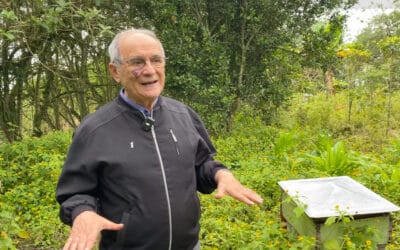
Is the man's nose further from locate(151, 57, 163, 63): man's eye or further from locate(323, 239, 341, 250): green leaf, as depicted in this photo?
locate(323, 239, 341, 250): green leaf

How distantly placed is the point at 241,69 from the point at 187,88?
136 centimetres

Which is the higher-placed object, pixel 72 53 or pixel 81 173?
pixel 72 53

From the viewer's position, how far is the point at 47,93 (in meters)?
8.77

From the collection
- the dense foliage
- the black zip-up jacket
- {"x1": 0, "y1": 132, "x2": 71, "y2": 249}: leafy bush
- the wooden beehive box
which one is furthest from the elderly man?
the dense foliage

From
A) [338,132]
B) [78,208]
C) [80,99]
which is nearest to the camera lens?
[78,208]

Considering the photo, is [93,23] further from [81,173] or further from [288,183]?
[81,173]

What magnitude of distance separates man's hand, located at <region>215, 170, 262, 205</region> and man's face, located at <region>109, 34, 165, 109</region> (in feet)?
1.66

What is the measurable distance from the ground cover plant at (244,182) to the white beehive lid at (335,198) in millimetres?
208

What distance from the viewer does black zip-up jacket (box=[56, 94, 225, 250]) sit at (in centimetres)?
176

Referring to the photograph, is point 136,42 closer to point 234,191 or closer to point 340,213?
point 234,191

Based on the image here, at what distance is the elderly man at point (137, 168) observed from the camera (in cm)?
176

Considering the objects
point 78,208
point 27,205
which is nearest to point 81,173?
point 78,208

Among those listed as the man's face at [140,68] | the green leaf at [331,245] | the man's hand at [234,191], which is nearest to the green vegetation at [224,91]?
the green leaf at [331,245]

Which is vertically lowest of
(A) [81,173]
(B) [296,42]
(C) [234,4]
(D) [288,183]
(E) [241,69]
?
(D) [288,183]
